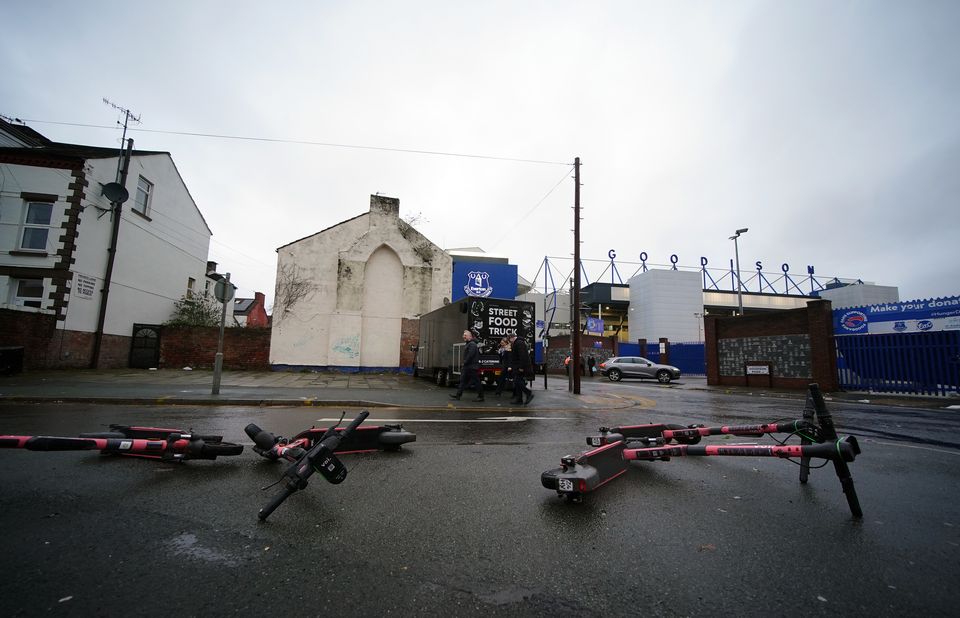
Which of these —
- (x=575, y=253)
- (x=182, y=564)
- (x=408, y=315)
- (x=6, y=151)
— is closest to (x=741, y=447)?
(x=182, y=564)

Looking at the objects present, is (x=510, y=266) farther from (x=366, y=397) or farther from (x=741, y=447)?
(x=741, y=447)

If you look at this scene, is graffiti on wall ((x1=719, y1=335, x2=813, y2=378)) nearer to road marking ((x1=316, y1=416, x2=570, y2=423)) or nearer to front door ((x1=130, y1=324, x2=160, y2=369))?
road marking ((x1=316, y1=416, x2=570, y2=423))

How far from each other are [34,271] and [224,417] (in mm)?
15583

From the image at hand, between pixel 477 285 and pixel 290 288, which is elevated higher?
pixel 477 285

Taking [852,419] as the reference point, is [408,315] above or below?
above

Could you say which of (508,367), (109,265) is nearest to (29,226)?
(109,265)

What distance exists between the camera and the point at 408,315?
72.6ft

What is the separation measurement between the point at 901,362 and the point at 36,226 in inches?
1321

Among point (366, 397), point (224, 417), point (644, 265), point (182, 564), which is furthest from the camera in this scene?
point (644, 265)

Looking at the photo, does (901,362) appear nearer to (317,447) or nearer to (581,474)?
(581,474)

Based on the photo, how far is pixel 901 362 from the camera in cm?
1490

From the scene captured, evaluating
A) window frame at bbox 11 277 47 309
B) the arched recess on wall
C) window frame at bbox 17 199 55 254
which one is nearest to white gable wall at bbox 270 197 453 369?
the arched recess on wall

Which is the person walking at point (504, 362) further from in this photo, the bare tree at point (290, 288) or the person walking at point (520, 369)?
the bare tree at point (290, 288)

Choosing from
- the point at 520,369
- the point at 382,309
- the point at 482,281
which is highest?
the point at 482,281
